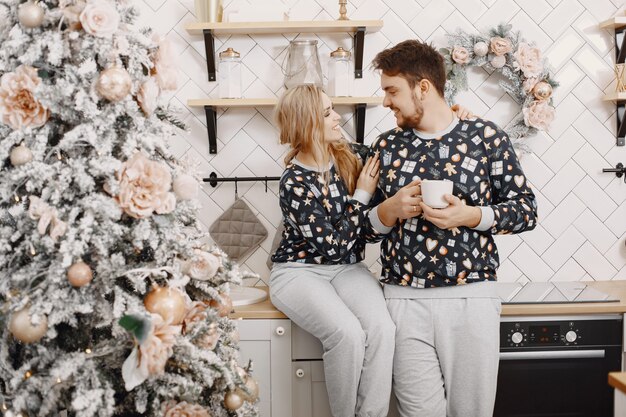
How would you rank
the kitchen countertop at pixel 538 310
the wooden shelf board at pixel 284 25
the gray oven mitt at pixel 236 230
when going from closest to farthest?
the kitchen countertop at pixel 538 310
the wooden shelf board at pixel 284 25
the gray oven mitt at pixel 236 230

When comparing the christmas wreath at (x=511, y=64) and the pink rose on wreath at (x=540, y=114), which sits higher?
the christmas wreath at (x=511, y=64)

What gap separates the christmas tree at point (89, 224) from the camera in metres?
1.38

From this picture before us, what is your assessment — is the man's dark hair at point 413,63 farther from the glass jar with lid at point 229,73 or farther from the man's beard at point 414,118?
the glass jar with lid at point 229,73

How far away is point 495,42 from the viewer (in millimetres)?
2602

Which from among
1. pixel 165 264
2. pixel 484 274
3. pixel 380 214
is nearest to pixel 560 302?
pixel 484 274

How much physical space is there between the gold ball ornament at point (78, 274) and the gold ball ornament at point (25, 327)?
10cm

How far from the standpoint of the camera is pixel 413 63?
215 centimetres

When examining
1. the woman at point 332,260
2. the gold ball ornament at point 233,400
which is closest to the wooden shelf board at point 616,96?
the woman at point 332,260

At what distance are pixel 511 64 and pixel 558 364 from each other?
45.3 inches

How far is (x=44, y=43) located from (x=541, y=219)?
6.78 feet

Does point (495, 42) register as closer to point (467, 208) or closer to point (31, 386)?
point (467, 208)

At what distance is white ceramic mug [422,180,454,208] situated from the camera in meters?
1.91

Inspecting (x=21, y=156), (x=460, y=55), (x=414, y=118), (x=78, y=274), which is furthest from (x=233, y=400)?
(x=460, y=55)

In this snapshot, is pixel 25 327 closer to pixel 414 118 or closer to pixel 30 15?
pixel 30 15
